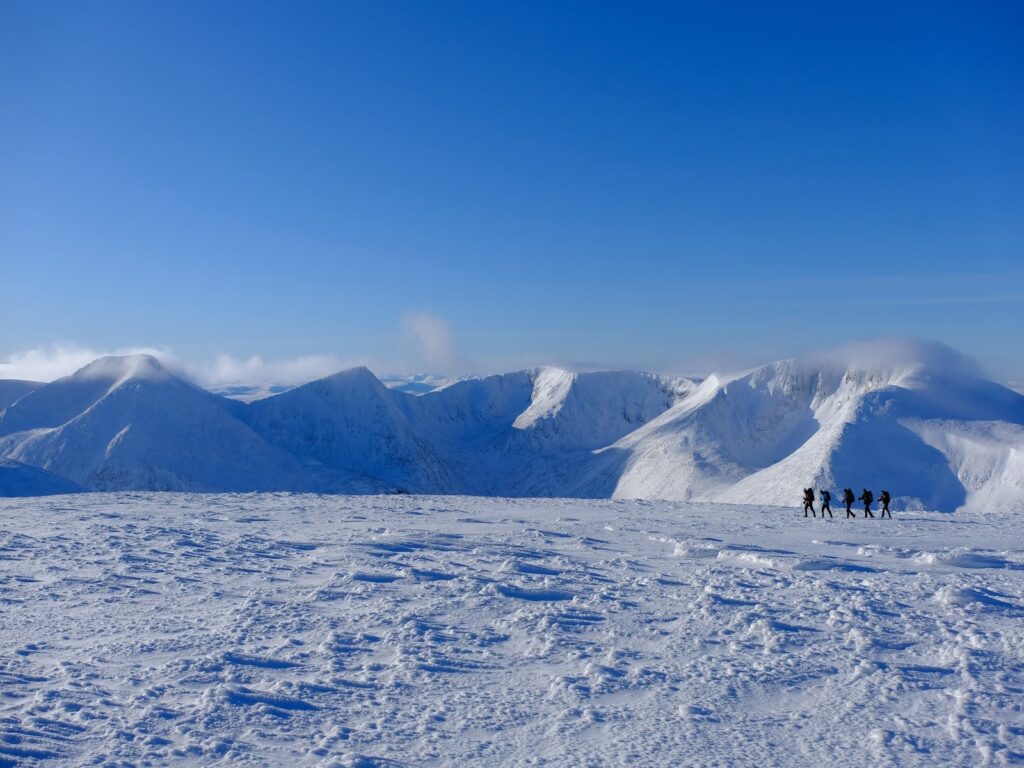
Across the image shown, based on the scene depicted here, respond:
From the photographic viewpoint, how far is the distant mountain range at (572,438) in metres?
82.3

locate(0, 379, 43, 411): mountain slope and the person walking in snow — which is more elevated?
locate(0, 379, 43, 411): mountain slope

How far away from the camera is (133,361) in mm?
138500

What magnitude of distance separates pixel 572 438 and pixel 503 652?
536 feet

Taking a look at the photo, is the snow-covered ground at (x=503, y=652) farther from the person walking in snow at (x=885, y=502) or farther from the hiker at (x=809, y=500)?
the person walking in snow at (x=885, y=502)

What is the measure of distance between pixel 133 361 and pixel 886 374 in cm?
→ 13821

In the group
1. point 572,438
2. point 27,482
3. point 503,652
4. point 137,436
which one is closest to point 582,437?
point 572,438

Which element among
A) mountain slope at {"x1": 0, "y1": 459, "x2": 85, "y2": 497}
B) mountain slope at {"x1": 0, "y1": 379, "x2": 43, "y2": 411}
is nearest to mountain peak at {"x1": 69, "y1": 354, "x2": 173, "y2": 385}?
mountain slope at {"x1": 0, "y1": 379, "x2": 43, "y2": 411}

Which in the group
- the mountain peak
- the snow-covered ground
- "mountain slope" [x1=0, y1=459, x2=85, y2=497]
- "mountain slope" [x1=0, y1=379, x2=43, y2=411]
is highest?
the mountain peak

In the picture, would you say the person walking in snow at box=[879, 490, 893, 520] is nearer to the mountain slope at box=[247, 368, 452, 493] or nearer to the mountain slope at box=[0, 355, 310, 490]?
the mountain slope at box=[0, 355, 310, 490]

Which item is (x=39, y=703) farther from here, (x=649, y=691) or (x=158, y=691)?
(x=649, y=691)

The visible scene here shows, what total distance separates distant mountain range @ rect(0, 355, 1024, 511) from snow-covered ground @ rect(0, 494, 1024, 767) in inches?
1994

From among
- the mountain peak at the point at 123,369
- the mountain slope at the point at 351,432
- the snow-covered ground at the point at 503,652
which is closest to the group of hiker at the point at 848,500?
the snow-covered ground at the point at 503,652

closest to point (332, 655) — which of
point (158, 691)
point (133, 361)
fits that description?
point (158, 691)

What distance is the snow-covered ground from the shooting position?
273 inches
